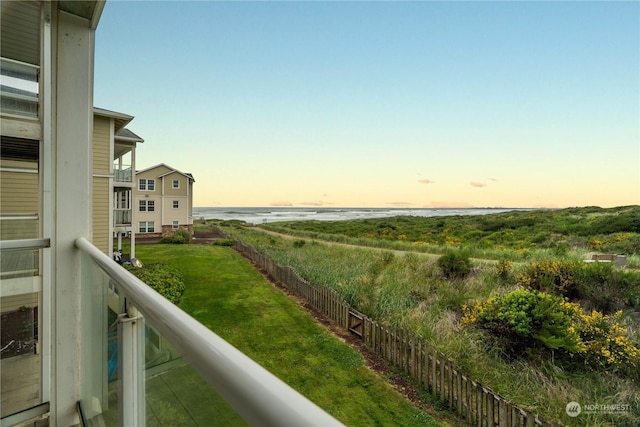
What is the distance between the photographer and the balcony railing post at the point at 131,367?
0.79 metres

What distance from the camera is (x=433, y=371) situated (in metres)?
3.46

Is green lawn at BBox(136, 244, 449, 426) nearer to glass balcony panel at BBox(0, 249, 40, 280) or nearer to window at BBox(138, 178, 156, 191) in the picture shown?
glass balcony panel at BBox(0, 249, 40, 280)

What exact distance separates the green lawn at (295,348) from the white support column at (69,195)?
1.29 meters

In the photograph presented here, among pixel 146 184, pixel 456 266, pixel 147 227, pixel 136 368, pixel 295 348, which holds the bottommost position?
pixel 295 348

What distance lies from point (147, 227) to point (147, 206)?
1.24m

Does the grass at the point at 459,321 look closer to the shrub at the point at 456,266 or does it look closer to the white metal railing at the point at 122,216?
the shrub at the point at 456,266

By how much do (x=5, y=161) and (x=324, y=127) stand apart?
1609 centimetres

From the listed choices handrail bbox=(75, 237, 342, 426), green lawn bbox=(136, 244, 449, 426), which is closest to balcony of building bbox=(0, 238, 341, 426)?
handrail bbox=(75, 237, 342, 426)

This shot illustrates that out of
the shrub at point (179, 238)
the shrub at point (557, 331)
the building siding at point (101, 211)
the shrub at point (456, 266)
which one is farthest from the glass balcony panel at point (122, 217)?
the shrub at point (557, 331)

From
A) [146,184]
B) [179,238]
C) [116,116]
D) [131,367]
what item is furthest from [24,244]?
[146,184]

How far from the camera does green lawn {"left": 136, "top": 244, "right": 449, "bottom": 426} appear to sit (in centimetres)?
319

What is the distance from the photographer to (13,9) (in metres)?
1.49

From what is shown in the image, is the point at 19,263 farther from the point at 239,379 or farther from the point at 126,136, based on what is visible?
the point at 126,136

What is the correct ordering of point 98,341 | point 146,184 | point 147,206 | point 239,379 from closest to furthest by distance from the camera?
point 239,379, point 98,341, point 146,184, point 147,206
